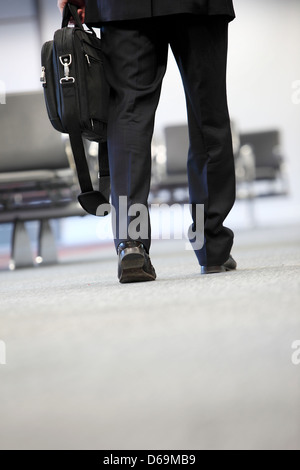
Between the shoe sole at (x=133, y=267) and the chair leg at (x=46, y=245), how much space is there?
1979mm

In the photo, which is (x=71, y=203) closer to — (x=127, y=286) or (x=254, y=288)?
(x=127, y=286)

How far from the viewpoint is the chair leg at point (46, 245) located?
3.47 metres

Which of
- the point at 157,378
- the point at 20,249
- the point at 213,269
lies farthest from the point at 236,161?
the point at 157,378

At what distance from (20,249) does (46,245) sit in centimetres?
15

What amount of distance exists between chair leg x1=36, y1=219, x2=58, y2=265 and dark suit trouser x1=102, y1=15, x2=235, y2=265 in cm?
184

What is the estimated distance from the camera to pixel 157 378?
0.73 m

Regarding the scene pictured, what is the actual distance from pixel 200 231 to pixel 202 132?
222mm

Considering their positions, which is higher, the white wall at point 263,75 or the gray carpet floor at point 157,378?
the white wall at point 263,75

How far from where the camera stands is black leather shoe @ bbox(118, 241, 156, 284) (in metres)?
1.48

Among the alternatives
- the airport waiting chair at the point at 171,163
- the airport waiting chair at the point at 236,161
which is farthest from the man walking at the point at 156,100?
the airport waiting chair at the point at 171,163

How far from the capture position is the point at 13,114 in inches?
140

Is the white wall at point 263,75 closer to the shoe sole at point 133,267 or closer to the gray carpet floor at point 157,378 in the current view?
the shoe sole at point 133,267

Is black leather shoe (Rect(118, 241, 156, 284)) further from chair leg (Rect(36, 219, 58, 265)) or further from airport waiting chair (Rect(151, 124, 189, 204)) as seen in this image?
airport waiting chair (Rect(151, 124, 189, 204))

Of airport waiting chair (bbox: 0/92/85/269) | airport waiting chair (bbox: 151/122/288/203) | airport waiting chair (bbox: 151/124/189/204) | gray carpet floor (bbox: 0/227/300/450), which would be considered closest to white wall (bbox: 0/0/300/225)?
airport waiting chair (bbox: 151/122/288/203)
